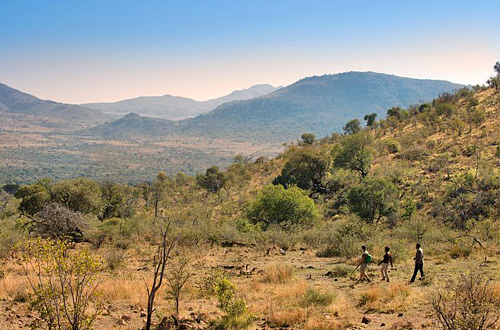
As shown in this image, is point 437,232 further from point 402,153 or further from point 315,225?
point 402,153

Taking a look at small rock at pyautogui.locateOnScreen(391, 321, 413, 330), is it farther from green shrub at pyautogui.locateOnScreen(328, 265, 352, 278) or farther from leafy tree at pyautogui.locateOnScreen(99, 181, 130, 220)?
leafy tree at pyautogui.locateOnScreen(99, 181, 130, 220)

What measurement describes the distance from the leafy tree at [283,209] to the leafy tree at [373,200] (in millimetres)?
3499

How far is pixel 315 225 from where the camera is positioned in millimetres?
26625

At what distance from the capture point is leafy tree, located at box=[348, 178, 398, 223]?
1033 inches

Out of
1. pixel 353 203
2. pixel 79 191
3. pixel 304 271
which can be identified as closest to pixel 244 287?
pixel 304 271

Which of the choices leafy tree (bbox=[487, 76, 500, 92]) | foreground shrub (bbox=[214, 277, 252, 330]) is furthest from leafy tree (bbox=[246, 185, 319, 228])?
leafy tree (bbox=[487, 76, 500, 92])

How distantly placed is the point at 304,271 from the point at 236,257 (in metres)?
5.21

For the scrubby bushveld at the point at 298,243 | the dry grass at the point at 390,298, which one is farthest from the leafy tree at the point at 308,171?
the dry grass at the point at 390,298

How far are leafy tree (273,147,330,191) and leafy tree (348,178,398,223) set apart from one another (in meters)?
14.4

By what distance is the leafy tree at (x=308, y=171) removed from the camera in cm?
4238

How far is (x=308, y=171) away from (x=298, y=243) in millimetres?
21503

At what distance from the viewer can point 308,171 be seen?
4259 cm

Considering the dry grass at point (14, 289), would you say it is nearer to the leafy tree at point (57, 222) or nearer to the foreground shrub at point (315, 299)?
the leafy tree at point (57, 222)

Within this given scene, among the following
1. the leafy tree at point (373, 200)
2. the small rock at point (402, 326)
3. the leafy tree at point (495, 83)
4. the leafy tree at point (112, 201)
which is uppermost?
the leafy tree at point (495, 83)
